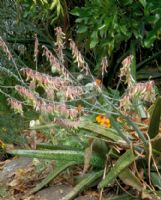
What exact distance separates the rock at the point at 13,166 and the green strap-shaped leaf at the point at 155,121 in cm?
162

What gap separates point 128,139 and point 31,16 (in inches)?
148

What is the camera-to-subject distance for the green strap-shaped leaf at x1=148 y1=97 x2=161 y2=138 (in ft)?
14.3

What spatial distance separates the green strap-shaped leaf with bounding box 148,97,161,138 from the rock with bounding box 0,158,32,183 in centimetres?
162

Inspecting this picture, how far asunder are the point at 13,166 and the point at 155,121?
1918 millimetres

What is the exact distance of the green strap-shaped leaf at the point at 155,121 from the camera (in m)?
4.35

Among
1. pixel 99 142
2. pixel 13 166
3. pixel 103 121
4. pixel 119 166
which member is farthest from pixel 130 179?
pixel 13 166

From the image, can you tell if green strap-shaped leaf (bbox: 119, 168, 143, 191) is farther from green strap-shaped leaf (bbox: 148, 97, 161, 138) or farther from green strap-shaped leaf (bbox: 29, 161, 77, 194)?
green strap-shaped leaf (bbox: 29, 161, 77, 194)

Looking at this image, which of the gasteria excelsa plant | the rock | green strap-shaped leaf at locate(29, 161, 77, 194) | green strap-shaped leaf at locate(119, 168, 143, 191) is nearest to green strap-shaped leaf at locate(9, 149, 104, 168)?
the gasteria excelsa plant

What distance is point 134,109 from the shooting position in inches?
195

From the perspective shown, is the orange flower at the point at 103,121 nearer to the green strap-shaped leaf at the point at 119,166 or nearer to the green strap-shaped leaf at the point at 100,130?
the green strap-shaped leaf at the point at 100,130

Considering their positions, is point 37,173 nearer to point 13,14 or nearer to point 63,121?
point 63,121

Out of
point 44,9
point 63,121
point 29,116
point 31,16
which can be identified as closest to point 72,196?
point 63,121

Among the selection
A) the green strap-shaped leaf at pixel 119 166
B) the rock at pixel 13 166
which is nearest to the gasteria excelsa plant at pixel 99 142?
the green strap-shaped leaf at pixel 119 166

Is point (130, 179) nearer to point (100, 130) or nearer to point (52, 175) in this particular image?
point (100, 130)
